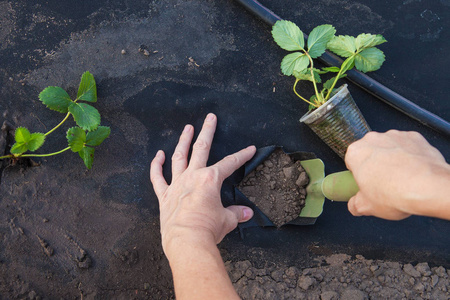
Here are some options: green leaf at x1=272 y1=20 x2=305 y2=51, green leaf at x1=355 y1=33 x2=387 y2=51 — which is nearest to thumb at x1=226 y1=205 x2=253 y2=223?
green leaf at x1=272 y1=20 x2=305 y2=51

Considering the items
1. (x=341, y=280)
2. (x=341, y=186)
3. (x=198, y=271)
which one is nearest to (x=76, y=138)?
(x=198, y=271)

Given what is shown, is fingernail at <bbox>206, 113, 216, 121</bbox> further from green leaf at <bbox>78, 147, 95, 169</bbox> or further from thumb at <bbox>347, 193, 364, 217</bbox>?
thumb at <bbox>347, 193, 364, 217</bbox>

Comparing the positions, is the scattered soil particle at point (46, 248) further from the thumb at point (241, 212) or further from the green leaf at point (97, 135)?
the thumb at point (241, 212)

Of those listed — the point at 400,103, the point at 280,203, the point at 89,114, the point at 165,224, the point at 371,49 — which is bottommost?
the point at 280,203

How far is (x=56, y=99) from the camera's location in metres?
1.40

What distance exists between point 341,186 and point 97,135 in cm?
100

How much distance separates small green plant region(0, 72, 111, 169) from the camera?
4.50 ft

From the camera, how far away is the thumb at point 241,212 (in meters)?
1.39

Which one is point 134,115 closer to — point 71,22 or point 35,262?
point 71,22

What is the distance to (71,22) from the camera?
1.55 meters

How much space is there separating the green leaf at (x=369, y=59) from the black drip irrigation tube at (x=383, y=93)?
11 cm

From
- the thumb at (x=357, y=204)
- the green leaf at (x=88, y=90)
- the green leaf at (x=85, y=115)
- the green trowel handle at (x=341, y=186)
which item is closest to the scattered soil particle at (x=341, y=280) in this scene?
the green trowel handle at (x=341, y=186)

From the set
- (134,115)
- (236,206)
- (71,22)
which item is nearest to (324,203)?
(236,206)

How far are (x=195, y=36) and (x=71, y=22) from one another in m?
0.58
